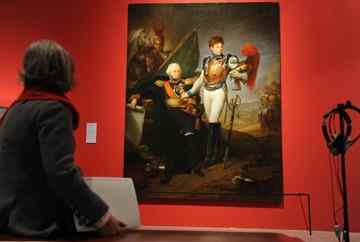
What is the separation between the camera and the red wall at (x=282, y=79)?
261 cm

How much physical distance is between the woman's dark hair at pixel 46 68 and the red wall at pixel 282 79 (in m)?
1.46

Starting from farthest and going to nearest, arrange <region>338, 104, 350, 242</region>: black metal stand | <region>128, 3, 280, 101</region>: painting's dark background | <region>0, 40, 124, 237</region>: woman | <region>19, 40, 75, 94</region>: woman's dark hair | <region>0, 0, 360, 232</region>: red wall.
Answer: <region>128, 3, 280, 101</region>: painting's dark background, <region>0, 0, 360, 232</region>: red wall, <region>338, 104, 350, 242</region>: black metal stand, <region>19, 40, 75, 94</region>: woman's dark hair, <region>0, 40, 124, 237</region>: woman

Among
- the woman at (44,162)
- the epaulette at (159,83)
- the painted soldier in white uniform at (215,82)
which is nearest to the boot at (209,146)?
the painted soldier in white uniform at (215,82)

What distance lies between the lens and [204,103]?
2697mm

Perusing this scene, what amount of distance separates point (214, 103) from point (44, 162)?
1.64m

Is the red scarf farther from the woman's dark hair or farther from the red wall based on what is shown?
the red wall

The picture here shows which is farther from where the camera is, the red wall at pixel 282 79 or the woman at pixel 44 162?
the red wall at pixel 282 79

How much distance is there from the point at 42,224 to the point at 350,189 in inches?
80.0

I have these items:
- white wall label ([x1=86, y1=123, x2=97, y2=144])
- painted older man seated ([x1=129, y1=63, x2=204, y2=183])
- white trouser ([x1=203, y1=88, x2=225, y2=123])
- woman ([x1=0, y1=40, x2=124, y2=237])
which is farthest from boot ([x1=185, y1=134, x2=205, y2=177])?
woman ([x1=0, y1=40, x2=124, y2=237])

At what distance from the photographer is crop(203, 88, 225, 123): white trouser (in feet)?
8.80

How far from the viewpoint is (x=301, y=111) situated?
2.67m

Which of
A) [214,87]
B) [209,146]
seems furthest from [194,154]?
[214,87]

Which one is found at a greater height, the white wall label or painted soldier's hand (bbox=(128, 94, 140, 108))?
painted soldier's hand (bbox=(128, 94, 140, 108))

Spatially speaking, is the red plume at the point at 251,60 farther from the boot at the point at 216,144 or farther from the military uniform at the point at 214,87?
the boot at the point at 216,144
